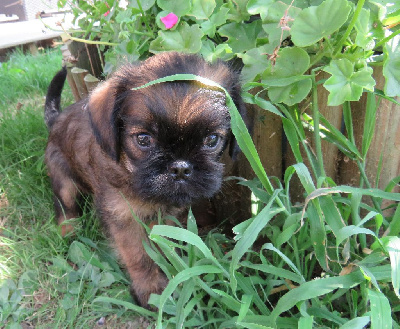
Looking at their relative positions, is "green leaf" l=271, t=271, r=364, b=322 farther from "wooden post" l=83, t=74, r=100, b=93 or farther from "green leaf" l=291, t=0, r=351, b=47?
"wooden post" l=83, t=74, r=100, b=93

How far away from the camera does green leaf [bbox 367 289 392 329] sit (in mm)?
1273

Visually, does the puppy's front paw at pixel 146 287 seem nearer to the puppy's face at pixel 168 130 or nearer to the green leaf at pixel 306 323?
the puppy's face at pixel 168 130

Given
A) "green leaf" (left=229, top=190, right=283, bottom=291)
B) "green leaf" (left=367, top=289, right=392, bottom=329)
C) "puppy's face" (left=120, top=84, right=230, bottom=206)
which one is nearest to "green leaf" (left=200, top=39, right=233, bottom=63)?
"puppy's face" (left=120, top=84, right=230, bottom=206)

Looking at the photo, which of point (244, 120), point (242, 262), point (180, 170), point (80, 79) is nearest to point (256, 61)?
point (244, 120)

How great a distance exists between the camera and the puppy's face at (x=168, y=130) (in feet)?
5.14

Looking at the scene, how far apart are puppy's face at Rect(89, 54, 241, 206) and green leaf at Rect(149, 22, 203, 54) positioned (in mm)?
162

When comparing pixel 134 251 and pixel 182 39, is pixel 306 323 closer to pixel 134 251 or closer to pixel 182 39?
pixel 134 251

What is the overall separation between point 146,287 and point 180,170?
79 centimetres

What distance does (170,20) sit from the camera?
1898 mm

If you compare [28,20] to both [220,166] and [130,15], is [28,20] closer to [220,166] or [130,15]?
[130,15]

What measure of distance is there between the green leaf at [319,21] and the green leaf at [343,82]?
5.1 inches

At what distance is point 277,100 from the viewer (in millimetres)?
1729

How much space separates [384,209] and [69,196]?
6.07ft

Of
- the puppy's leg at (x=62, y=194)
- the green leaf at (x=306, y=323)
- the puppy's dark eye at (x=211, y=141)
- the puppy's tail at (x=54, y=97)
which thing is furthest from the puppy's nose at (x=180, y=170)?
the puppy's tail at (x=54, y=97)
